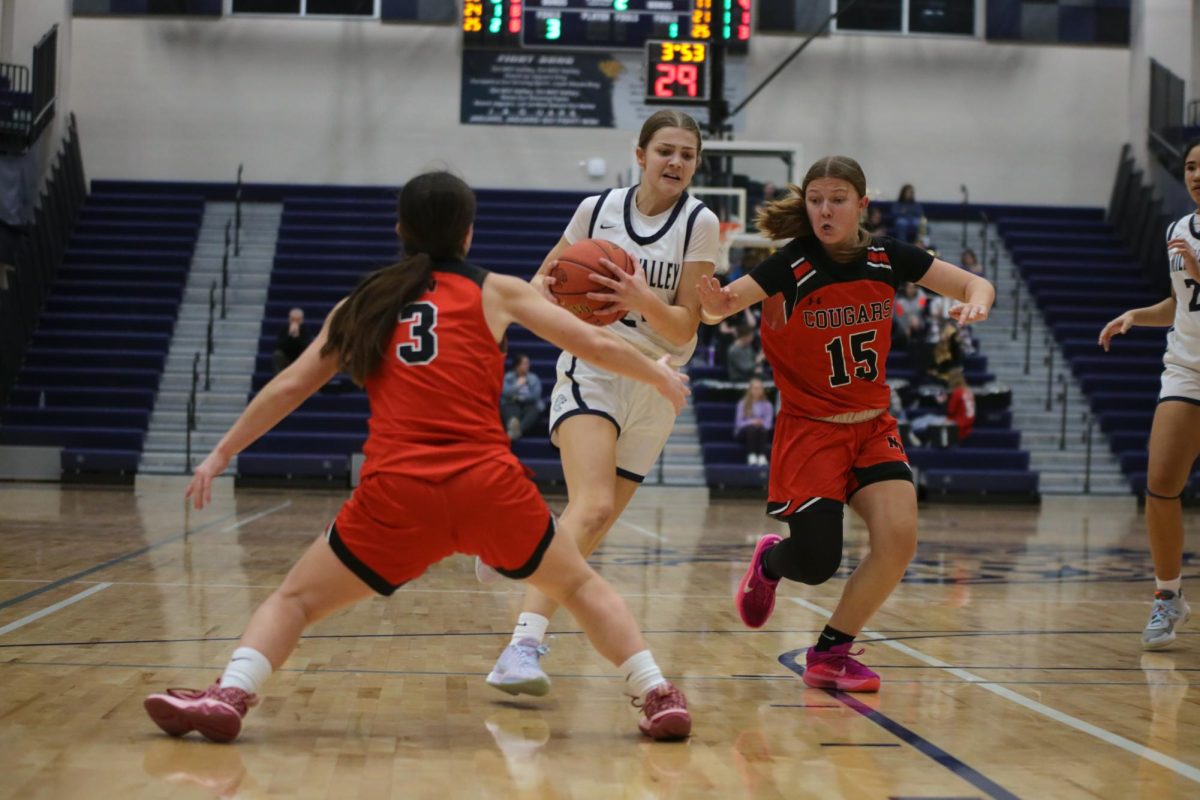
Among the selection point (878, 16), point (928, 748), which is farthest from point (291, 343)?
point (928, 748)

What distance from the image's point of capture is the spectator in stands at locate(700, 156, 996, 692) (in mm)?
4055

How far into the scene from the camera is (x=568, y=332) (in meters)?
3.19

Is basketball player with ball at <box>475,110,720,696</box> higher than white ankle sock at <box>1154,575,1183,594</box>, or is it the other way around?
basketball player with ball at <box>475,110,720,696</box>

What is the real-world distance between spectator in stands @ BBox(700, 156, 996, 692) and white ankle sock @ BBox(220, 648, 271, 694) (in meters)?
1.62

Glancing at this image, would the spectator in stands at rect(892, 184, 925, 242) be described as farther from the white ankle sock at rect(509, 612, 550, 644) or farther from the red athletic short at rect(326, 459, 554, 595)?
the red athletic short at rect(326, 459, 554, 595)

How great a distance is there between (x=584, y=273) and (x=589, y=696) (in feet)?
3.87

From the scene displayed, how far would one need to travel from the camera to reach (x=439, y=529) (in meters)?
3.12

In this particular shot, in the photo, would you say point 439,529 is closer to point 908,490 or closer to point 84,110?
point 908,490

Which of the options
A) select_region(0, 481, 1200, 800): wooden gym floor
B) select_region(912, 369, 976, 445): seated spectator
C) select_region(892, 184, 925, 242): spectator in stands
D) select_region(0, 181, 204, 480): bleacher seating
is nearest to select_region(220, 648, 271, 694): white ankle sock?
select_region(0, 481, 1200, 800): wooden gym floor

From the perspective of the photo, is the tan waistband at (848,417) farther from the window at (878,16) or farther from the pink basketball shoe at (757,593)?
the window at (878,16)

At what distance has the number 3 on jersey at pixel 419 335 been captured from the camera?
10.4 ft

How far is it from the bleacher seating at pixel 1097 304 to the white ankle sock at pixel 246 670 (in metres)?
14.8

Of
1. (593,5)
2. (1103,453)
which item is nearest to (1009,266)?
(1103,453)

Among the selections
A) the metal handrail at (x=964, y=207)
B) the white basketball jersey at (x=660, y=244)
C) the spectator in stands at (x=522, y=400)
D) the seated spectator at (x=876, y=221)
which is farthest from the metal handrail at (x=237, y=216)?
the white basketball jersey at (x=660, y=244)
